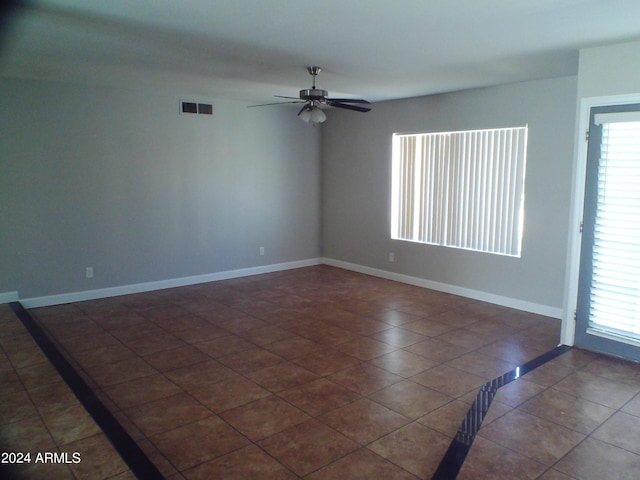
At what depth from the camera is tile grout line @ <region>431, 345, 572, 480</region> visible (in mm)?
2418

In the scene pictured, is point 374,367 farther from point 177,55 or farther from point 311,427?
point 177,55

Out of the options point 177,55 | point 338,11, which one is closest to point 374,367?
point 338,11

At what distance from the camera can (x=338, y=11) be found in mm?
2811

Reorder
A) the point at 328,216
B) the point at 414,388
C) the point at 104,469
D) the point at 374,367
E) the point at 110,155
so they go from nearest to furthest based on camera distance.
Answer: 1. the point at 104,469
2. the point at 414,388
3. the point at 374,367
4. the point at 110,155
5. the point at 328,216

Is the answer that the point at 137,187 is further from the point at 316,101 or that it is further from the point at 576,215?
the point at 576,215

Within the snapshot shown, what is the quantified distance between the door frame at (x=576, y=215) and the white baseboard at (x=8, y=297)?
5.68 m

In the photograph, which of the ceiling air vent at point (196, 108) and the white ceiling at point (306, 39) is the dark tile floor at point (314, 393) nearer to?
the white ceiling at point (306, 39)

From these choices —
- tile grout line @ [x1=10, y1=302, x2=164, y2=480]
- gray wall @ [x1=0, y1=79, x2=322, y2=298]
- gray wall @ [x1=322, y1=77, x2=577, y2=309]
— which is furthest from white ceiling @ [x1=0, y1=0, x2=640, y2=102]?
tile grout line @ [x1=10, y1=302, x2=164, y2=480]

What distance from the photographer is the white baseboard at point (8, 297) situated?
502 centimetres

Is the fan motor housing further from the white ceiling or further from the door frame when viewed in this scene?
the door frame

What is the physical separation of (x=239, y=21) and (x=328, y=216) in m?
4.87

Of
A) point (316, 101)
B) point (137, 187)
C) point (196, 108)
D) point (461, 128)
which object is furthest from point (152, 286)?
point (461, 128)

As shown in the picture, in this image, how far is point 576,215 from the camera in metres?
3.99

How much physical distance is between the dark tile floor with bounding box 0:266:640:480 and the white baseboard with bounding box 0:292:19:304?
36 centimetres
